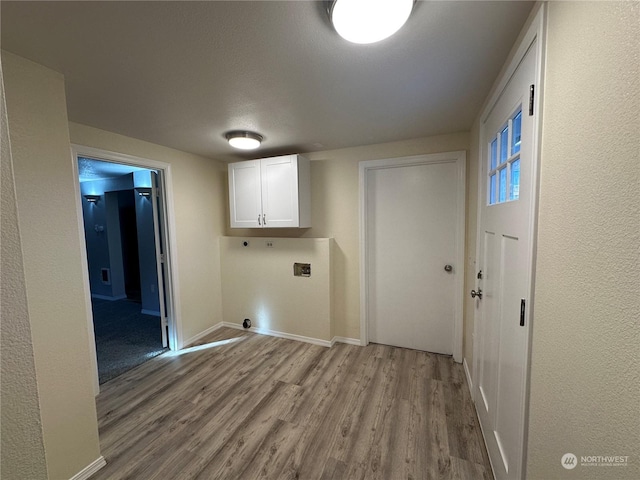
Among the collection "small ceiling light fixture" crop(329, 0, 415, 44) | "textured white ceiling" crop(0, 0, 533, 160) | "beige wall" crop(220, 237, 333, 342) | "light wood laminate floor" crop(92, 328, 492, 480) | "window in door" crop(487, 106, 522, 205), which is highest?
"textured white ceiling" crop(0, 0, 533, 160)

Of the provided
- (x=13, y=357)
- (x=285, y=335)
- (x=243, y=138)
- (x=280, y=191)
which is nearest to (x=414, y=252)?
(x=280, y=191)

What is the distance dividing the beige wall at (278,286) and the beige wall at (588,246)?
2076mm

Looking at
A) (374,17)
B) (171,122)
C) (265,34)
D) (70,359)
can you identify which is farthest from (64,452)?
(374,17)

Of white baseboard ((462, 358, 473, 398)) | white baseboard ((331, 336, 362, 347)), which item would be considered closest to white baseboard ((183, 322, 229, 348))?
white baseboard ((331, 336, 362, 347))

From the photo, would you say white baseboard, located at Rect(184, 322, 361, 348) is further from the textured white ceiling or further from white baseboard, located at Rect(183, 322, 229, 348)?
the textured white ceiling

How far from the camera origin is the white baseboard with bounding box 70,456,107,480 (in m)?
1.41

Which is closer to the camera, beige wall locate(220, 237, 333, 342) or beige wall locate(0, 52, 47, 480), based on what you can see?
beige wall locate(0, 52, 47, 480)

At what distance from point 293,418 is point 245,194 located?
229 cm

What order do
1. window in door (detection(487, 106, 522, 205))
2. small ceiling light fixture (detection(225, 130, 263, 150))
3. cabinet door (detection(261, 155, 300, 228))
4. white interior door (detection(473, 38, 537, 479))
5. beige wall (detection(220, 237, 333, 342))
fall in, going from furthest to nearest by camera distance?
1. beige wall (detection(220, 237, 333, 342))
2. cabinet door (detection(261, 155, 300, 228))
3. small ceiling light fixture (detection(225, 130, 263, 150))
4. window in door (detection(487, 106, 522, 205))
5. white interior door (detection(473, 38, 537, 479))

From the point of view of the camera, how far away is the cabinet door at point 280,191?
273cm

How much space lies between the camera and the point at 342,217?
2.87 meters

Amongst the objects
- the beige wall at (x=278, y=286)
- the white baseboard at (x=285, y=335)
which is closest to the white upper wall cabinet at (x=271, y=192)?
the beige wall at (x=278, y=286)

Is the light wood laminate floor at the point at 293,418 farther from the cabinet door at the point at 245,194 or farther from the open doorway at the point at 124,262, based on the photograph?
the cabinet door at the point at 245,194

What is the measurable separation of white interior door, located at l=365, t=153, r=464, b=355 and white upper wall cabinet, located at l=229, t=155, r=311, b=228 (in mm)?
720
